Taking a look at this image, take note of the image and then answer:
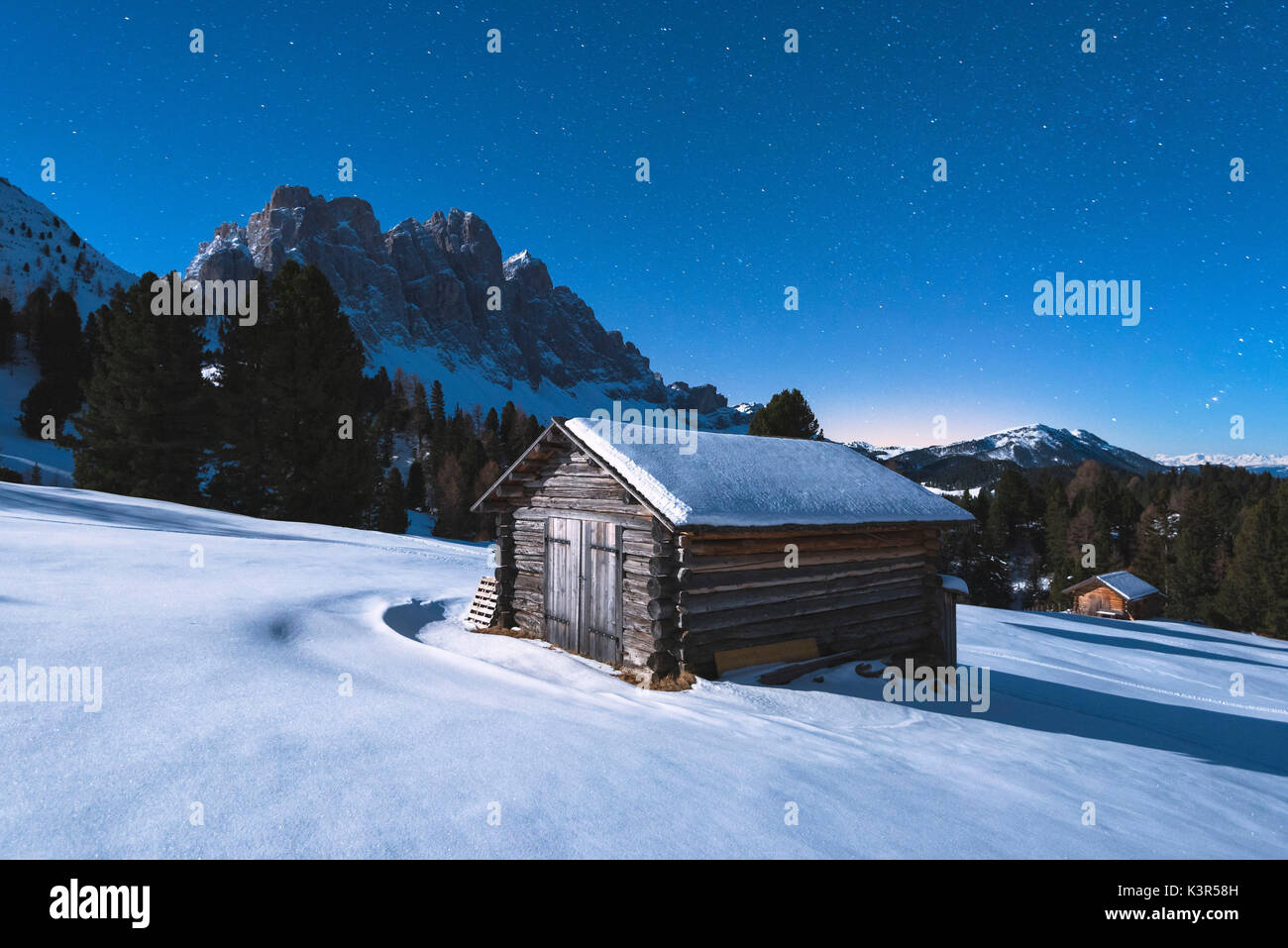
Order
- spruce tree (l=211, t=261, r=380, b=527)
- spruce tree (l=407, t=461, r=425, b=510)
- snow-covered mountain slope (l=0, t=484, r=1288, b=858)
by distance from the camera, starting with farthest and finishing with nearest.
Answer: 1. spruce tree (l=407, t=461, r=425, b=510)
2. spruce tree (l=211, t=261, r=380, b=527)
3. snow-covered mountain slope (l=0, t=484, r=1288, b=858)

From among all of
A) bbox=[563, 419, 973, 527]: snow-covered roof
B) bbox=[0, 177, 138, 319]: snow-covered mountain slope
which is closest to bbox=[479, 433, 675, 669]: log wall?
bbox=[563, 419, 973, 527]: snow-covered roof

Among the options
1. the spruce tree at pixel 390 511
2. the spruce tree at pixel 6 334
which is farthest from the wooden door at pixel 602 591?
the spruce tree at pixel 6 334

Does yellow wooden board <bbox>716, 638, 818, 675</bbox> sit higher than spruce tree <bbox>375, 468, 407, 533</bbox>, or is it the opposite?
spruce tree <bbox>375, 468, 407, 533</bbox>

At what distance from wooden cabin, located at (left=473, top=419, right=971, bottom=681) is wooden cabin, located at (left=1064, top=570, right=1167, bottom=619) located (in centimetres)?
4793

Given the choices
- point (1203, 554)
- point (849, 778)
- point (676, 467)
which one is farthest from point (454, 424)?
point (1203, 554)

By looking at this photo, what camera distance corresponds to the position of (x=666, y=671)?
891 centimetres

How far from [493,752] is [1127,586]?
61307mm

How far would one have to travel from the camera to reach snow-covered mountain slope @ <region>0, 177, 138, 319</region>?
245 feet

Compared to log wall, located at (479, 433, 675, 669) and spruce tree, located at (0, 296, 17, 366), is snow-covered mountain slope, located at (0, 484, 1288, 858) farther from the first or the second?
spruce tree, located at (0, 296, 17, 366)

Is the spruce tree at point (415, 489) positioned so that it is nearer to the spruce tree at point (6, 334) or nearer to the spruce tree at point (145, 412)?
the spruce tree at point (6, 334)

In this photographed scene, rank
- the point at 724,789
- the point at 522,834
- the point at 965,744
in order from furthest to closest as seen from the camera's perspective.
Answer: the point at 965,744, the point at 724,789, the point at 522,834

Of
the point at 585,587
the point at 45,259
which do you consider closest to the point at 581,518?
the point at 585,587
